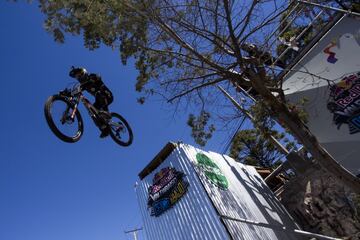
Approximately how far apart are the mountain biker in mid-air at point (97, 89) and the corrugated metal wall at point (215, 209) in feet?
16.0

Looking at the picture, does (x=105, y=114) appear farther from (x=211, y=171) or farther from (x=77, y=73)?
(x=211, y=171)

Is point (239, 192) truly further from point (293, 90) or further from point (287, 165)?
point (293, 90)

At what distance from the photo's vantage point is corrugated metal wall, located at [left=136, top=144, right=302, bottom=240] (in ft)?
34.9

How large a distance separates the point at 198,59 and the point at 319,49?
840cm

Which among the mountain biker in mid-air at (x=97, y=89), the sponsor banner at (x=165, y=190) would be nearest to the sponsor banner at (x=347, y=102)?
the sponsor banner at (x=165, y=190)

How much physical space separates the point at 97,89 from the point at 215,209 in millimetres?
5648

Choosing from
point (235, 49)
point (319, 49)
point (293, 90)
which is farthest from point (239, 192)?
point (319, 49)

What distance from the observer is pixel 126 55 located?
31.4ft

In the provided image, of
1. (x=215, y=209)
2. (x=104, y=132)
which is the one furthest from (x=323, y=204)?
(x=104, y=132)

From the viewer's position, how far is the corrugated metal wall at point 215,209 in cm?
1063

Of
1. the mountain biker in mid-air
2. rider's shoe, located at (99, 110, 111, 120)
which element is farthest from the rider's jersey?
rider's shoe, located at (99, 110, 111, 120)

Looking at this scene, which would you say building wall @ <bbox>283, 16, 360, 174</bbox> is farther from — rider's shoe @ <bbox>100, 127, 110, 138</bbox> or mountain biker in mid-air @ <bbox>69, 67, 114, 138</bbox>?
rider's shoe @ <bbox>100, 127, 110, 138</bbox>

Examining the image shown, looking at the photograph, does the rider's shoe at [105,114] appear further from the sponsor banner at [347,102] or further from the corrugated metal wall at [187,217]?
the sponsor banner at [347,102]

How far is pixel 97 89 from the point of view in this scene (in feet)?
27.7
